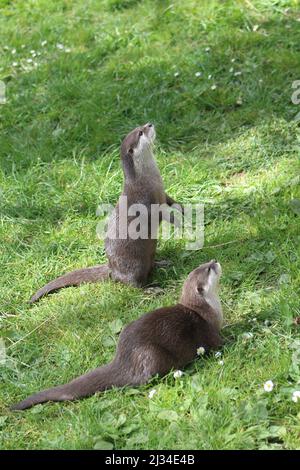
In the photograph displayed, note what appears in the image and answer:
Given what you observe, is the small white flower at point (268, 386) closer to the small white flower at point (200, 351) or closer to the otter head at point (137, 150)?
the small white flower at point (200, 351)

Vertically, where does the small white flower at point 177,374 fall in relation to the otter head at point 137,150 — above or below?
below

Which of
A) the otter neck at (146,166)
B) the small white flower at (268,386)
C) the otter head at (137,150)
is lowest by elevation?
the small white flower at (268,386)

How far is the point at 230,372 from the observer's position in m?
3.30

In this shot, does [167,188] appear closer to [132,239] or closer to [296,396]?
[132,239]

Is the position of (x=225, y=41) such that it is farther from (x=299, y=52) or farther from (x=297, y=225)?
(x=297, y=225)

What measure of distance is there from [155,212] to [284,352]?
1128 millimetres

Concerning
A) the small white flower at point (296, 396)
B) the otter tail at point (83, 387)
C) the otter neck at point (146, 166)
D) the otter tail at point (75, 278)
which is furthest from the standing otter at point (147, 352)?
the otter neck at point (146, 166)

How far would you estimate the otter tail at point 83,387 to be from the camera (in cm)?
330

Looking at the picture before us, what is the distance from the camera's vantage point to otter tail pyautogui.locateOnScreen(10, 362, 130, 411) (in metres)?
3.30

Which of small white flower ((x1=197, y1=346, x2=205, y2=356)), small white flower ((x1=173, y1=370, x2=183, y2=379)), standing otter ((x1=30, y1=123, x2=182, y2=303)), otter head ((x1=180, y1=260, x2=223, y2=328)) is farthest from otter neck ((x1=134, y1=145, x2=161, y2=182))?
small white flower ((x1=173, y1=370, x2=183, y2=379))

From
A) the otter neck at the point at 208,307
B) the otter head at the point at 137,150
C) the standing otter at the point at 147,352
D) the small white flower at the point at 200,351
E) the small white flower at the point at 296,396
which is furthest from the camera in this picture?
the otter head at the point at 137,150

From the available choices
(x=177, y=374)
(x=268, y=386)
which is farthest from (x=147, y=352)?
(x=268, y=386)
